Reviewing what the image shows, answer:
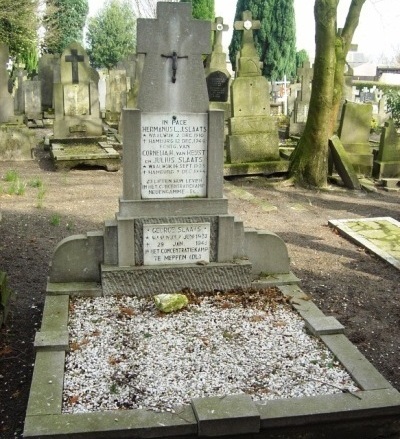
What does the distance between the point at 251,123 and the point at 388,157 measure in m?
3.06

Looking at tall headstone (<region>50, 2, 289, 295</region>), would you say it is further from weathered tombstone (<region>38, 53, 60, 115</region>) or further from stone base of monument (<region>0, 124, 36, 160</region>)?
weathered tombstone (<region>38, 53, 60, 115</region>)

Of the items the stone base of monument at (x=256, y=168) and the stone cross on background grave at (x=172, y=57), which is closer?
the stone cross on background grave at (x=172, y=57)

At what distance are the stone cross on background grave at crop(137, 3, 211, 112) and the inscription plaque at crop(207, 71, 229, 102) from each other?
13.4 metres

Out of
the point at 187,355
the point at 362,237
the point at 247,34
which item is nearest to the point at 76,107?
the point at 247,34

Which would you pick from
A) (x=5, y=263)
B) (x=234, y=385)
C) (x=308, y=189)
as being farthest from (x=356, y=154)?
Answer: (x=234, y=385)

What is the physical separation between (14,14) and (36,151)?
1696 centimetres

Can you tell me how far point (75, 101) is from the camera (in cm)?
1382

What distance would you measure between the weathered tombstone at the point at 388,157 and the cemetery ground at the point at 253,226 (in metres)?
0.86

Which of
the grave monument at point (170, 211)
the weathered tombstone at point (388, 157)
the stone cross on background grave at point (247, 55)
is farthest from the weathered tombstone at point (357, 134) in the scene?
the grave monument at point (170, 211)

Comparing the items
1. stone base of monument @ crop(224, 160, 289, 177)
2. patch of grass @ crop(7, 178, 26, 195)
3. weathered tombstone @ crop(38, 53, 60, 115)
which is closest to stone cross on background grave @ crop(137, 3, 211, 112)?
patch of grass @ crop(7, 178, 26, 195)

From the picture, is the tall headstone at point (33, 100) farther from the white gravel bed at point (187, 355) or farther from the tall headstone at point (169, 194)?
the white gravel bed at point (187, 355)

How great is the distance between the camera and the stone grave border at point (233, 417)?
10.4 feet

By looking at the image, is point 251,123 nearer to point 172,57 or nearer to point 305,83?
point 172,57

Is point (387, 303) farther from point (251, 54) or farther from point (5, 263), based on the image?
point (251, 54)
